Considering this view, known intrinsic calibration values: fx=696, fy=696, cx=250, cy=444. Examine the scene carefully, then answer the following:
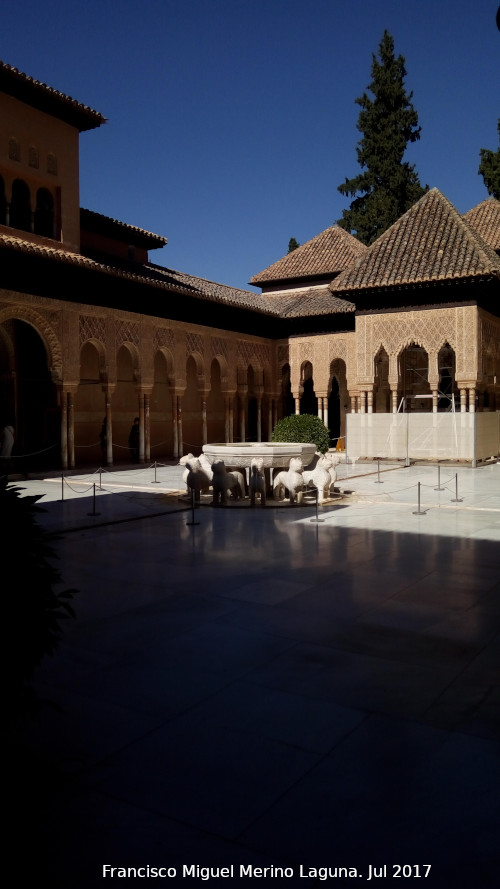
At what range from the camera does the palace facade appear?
57.9 ft

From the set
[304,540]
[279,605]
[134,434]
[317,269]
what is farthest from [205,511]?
[317,269]

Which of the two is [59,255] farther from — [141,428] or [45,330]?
[141,428]

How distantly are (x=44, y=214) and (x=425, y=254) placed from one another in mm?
11200

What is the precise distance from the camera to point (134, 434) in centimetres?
2241

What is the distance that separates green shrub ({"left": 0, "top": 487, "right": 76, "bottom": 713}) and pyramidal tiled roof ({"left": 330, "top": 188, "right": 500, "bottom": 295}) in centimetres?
1845

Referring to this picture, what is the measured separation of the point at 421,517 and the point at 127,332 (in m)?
12.6

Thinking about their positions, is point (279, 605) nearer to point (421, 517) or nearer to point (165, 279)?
point (421, 517)

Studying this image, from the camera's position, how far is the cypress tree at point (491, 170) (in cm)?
3281

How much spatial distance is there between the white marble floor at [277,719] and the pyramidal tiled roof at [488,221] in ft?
73.8

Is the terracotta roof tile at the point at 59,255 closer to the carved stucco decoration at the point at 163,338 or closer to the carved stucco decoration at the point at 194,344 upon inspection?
the carved stucco decoration at the point at 163,338

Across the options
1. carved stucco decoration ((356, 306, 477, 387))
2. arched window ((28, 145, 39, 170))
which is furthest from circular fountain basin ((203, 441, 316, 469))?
arched window ((28, 145, 39, 170))

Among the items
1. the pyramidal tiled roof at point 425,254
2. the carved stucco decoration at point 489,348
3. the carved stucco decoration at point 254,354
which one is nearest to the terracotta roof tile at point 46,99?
the pyramidal tiled roof at point 425,254

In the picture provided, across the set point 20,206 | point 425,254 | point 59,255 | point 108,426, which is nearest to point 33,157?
point 20,206

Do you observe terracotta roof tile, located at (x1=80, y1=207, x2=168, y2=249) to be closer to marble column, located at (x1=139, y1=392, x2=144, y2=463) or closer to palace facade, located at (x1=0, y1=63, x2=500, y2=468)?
palace facade, located at (x1=0, y1=63, x2=500, y2=468)
